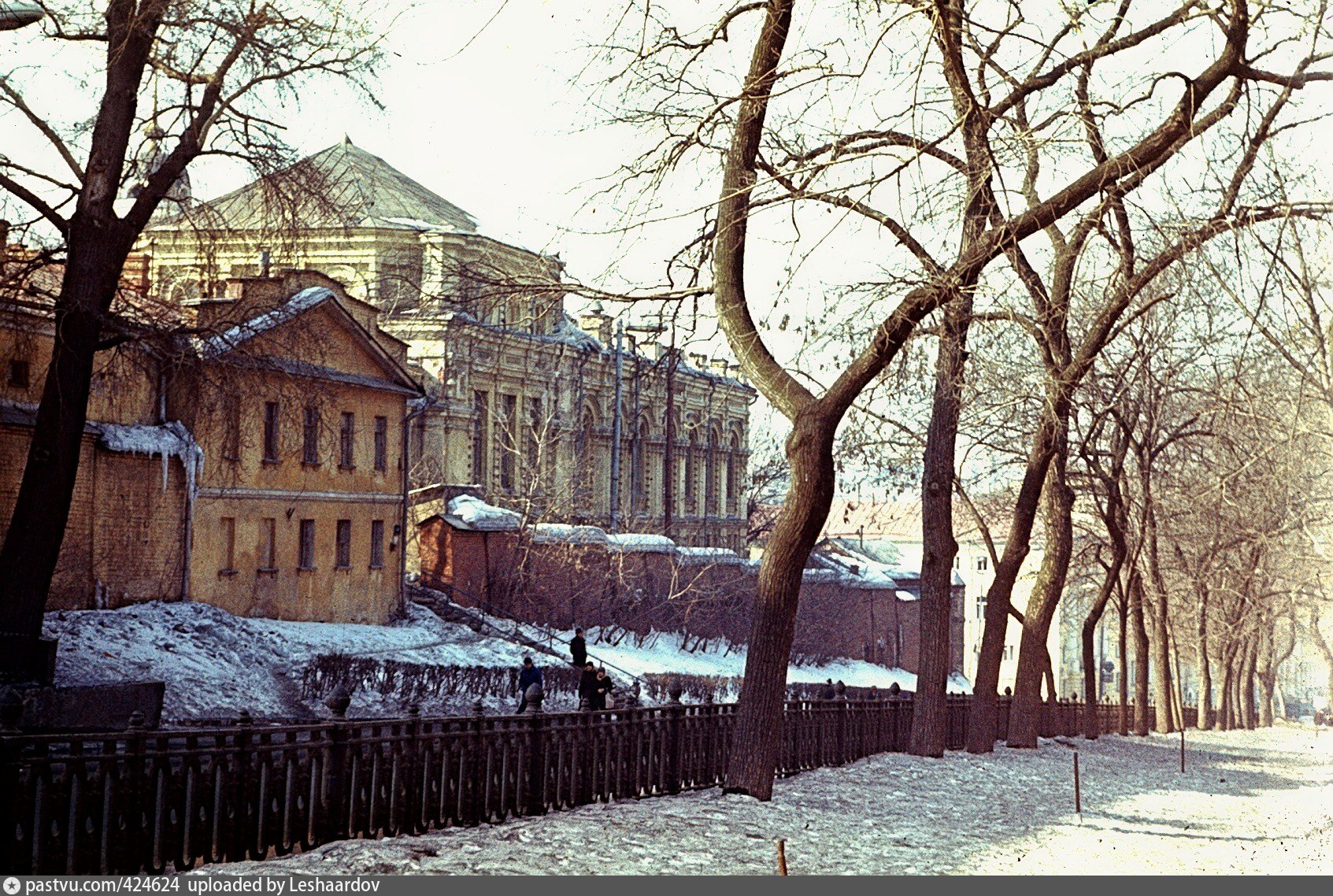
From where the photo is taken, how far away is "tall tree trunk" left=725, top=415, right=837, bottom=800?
1619 cm

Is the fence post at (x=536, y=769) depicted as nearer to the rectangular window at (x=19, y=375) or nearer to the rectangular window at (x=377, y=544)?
the rectangular window at (x=19, y=375)

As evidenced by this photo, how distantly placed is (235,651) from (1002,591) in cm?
1592

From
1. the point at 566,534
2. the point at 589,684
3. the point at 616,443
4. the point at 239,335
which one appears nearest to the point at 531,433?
the point at 566,534

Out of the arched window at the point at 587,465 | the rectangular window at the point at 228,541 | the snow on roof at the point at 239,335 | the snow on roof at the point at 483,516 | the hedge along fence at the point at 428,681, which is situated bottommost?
the hedge along fence at the point at 428,681

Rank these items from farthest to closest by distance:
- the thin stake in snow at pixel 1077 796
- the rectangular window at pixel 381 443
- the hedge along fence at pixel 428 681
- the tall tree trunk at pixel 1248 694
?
the tall tree trunk at pixel 1248 694 → the rectangular window at pixel 381 443 → the hedge along fence at pixel 428 681 → the thin stake in snow at pixel 1077 796

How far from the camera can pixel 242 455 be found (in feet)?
129

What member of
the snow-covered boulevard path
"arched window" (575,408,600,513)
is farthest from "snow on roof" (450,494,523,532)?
the snow-covered boulevard path

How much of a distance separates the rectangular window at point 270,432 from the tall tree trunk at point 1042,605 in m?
19.7

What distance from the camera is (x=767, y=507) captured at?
9325 centimetres

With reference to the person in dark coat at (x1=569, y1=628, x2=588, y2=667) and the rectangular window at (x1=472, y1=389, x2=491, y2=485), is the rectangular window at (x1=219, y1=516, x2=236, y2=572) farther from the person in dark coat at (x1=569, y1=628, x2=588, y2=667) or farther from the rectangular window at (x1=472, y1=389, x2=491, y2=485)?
the rectangular window at (x1=472, y1=389, x2=491, y2=485)

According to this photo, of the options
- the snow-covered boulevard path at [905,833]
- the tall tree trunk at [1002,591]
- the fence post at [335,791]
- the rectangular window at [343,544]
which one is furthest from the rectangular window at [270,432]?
the fence post at [335,791]

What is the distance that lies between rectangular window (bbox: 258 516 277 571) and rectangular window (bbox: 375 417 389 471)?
5.37 m

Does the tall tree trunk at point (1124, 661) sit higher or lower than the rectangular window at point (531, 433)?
lower

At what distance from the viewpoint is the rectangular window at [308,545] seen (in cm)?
4241
